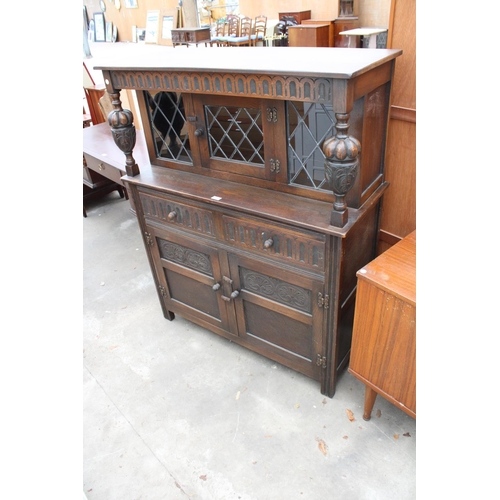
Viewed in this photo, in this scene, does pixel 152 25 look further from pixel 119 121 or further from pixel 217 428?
pixel 217 428

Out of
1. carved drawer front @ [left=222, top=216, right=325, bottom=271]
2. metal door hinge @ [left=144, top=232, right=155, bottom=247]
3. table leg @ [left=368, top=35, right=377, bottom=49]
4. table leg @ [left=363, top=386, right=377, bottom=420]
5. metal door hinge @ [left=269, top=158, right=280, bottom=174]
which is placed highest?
table leg @ [left=368, top=35, right=377, bottom=49]

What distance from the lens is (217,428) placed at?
6.18ft

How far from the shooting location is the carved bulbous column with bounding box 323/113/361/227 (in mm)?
1264

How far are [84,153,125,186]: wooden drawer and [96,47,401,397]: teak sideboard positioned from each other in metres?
0.99

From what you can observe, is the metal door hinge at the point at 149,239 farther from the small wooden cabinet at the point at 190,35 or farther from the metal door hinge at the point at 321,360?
the small wooden cabinet at the point at 190,35

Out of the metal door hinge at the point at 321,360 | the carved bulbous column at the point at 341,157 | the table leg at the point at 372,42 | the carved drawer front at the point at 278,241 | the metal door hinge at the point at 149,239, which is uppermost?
the table leg at the point at 372,42

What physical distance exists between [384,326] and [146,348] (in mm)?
1488

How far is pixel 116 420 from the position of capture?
6.48 feet

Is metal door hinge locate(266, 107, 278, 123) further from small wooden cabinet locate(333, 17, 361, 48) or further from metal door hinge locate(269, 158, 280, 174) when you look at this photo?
small wooden cabinet locate(333, 17, 361, 48)

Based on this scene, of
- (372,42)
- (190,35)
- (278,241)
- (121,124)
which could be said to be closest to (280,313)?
(278,241)

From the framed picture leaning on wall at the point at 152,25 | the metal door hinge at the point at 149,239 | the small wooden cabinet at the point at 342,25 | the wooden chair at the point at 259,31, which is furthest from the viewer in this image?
the framed picture leaning on wall at the point at 152,25

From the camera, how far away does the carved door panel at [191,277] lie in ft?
6.63

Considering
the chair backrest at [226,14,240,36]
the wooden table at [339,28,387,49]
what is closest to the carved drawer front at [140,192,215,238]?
the wooden table at [339,28,387,49]

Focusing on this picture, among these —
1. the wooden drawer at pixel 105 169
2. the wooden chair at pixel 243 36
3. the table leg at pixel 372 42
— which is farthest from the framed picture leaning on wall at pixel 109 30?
the table leg at pixel 372 42
